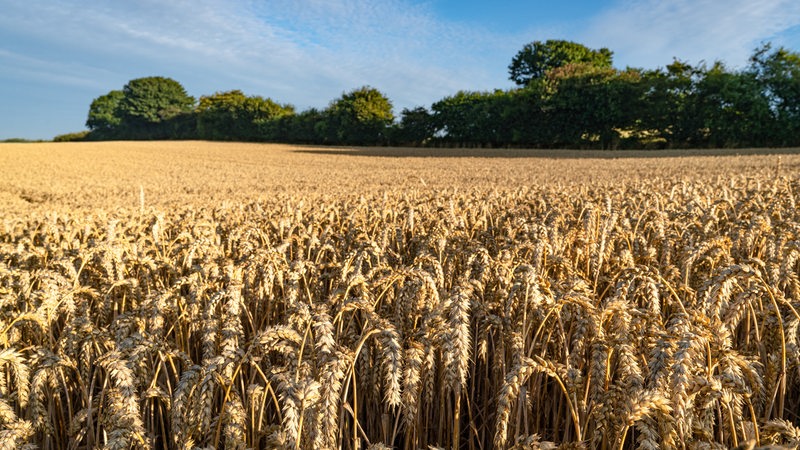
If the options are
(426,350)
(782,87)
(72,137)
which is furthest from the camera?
(72,137)

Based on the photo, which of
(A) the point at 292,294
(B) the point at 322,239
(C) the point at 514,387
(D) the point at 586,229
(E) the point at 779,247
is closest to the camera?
(C) the point at 514,387

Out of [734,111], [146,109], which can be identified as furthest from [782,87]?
[146,109]

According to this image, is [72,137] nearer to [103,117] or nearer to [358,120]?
[103,117]

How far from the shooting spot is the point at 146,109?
109m

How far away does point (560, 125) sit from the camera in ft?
178

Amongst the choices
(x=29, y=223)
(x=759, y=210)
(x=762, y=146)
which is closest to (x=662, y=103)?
(x=762, y=146)

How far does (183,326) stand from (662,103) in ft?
181

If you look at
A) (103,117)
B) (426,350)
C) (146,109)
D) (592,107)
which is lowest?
(426,350)

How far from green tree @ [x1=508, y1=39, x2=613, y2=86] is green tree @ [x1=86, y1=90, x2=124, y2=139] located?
298 ft

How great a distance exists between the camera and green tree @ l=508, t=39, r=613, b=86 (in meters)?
79.0

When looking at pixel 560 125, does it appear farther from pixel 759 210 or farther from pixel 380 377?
pixel 380 377

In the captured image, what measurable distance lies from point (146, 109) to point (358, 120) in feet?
220

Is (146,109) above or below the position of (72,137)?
above

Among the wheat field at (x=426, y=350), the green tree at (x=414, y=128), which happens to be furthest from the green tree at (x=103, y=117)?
the wheat field at (x=426, y=350)
